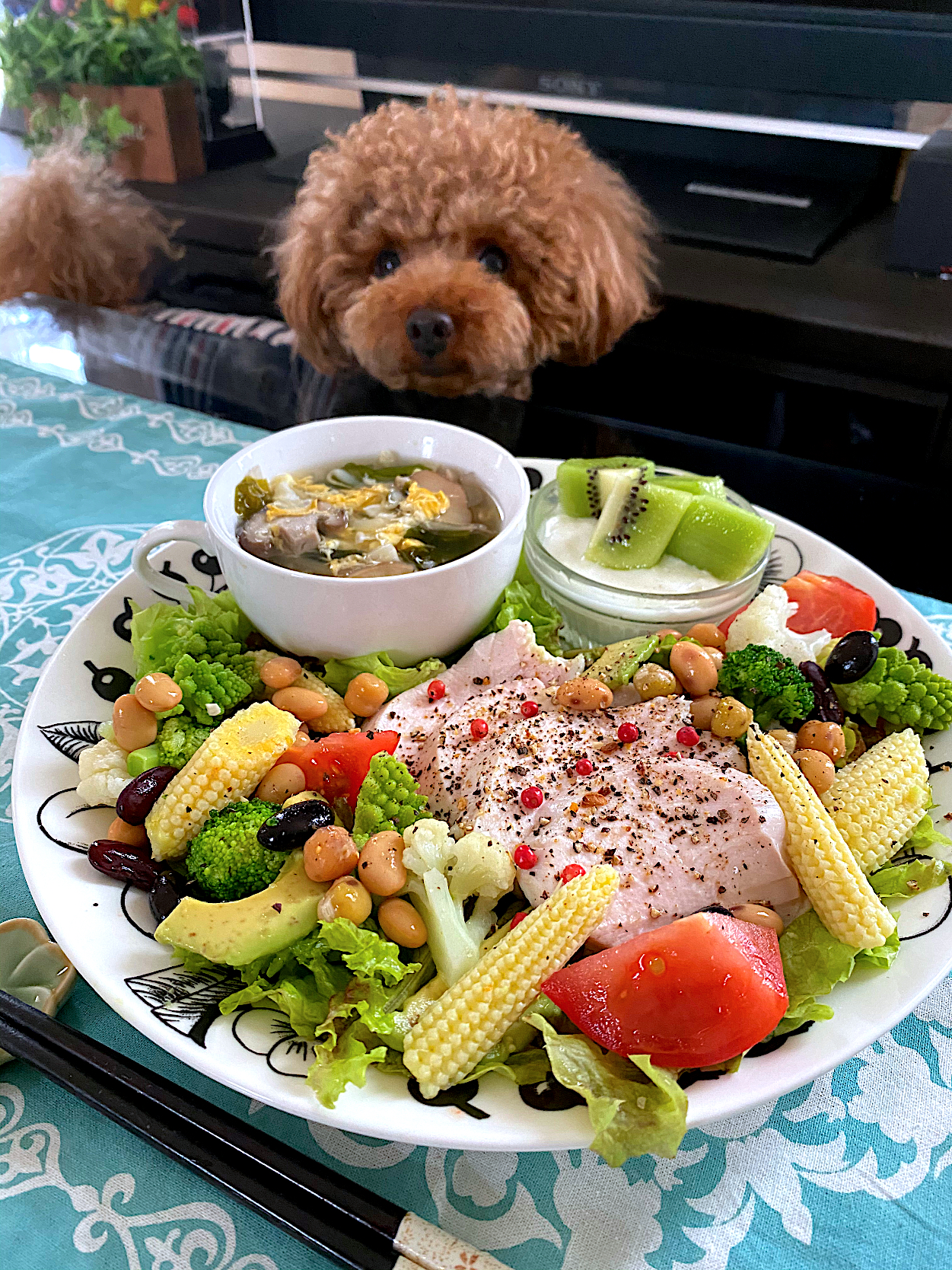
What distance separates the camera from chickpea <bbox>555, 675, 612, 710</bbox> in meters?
1.23

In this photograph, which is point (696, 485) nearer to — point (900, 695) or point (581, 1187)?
point (900, 695)

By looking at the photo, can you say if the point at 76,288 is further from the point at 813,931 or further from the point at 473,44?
the point at 813,931

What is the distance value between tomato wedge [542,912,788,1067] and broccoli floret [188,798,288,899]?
324 millimetres

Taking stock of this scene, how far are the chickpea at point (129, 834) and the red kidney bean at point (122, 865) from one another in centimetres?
3

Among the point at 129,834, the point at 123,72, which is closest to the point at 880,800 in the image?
the point at 129,834

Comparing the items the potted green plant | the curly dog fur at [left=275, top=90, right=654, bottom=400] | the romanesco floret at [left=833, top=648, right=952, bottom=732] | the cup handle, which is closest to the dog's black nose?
the curly dog fur at [left=275, top=90, right=654, bottom=400]

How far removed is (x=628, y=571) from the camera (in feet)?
4.98

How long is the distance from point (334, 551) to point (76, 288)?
2036mm

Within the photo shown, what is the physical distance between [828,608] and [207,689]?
896 mm

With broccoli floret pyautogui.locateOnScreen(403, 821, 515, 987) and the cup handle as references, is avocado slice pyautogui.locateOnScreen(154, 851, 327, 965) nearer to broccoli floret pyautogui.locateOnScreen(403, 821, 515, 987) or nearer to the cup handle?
broccoli floret pyautogui.locateOnScreen(403, 821, 515, 987)

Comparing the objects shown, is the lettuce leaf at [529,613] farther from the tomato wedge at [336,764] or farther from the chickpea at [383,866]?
the chickpea at [383,866]

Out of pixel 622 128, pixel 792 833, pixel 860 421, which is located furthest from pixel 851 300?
pixel 792 833

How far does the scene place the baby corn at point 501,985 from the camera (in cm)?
88

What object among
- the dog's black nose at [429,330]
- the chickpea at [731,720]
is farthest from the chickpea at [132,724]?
the dog's black nose at [429,330]
